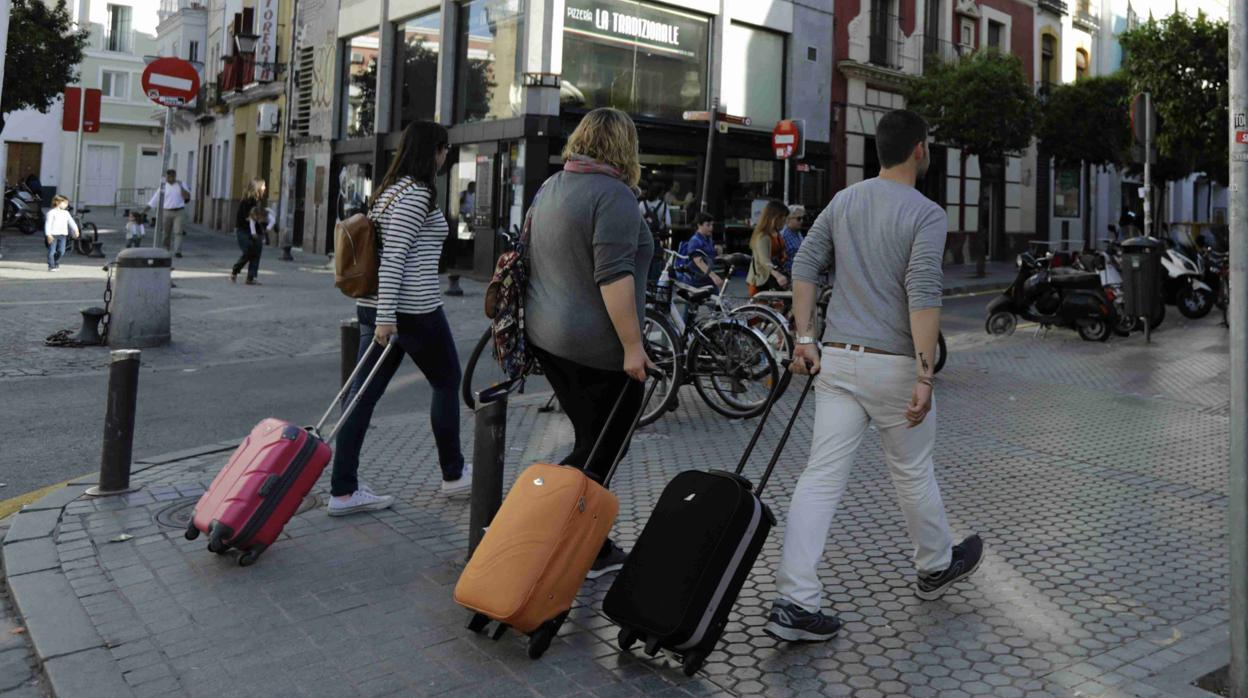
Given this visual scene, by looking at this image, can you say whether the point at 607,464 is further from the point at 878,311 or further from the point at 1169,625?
the point at 1169,625

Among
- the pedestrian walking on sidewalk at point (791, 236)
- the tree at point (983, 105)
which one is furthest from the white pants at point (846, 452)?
the tree at point (983, 105)

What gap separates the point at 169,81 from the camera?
10992 mm

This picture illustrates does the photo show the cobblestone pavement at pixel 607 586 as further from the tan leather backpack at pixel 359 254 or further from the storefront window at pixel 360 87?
the storefront window at pixel 360 87

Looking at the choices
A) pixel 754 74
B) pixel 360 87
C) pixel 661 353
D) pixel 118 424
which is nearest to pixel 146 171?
pixel 360 87

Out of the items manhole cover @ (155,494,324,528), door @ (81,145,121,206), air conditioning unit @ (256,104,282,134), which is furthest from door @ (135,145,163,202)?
manhole cover @ (155,494,324,528)

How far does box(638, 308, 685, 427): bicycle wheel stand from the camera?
7.16m

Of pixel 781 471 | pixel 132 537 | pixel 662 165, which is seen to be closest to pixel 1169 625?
pixel 781 471

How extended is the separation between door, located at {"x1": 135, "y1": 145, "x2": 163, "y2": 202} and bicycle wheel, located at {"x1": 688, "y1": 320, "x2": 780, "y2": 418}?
168 feet

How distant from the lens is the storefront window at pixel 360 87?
82.4 ft

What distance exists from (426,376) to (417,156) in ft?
3.41

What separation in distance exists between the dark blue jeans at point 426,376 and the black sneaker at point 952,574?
2.35 m

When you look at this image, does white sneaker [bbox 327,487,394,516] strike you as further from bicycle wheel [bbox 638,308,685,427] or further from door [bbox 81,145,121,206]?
door [bbox 81,145,121,206]

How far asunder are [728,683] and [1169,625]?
→ 1.68 m

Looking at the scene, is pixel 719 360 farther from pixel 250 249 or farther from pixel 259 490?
pixel 250 249
